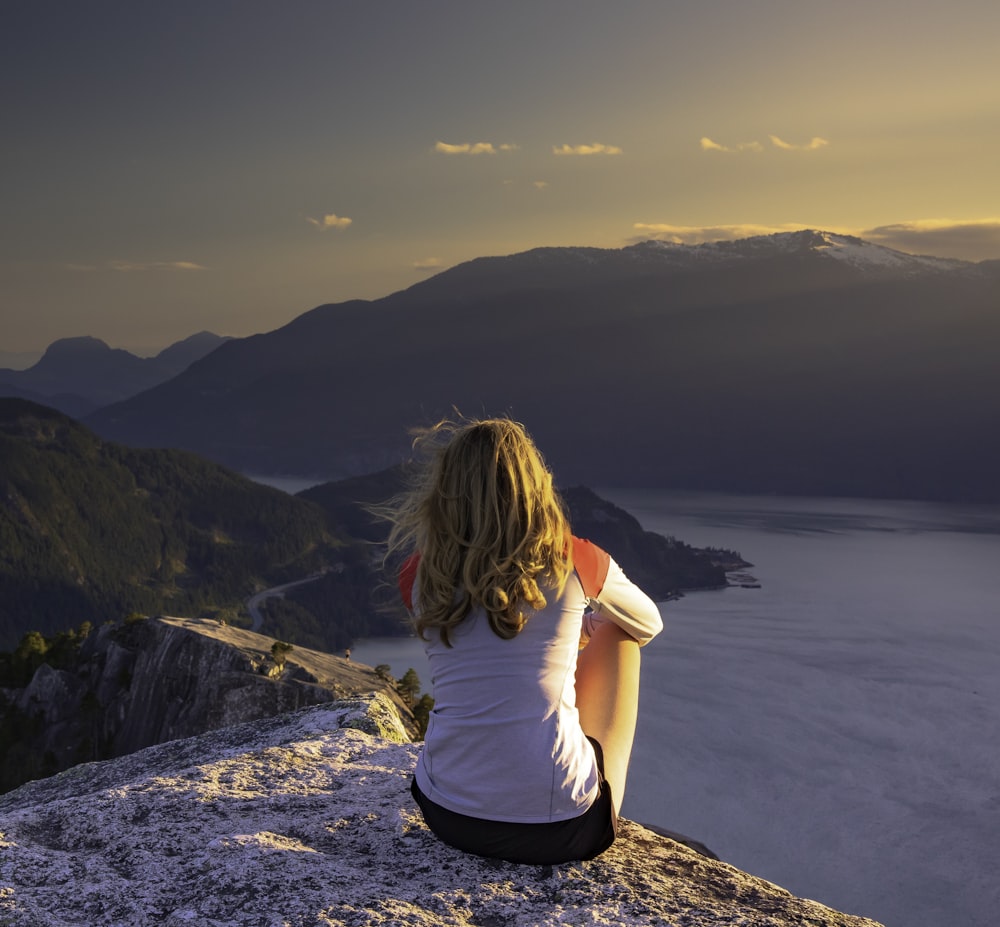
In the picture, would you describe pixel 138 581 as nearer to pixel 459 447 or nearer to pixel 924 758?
pixel 924 758

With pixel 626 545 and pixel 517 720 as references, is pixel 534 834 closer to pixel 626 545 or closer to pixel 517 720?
pixel 517 720

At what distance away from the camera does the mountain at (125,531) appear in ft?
468

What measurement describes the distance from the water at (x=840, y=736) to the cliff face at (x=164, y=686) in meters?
47.6

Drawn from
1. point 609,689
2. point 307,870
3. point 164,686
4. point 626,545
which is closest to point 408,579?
point 609,689

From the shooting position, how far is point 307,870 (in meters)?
3.50

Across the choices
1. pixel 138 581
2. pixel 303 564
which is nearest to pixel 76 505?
pixel 138 581

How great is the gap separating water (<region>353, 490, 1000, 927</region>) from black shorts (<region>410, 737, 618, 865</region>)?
64.3 m

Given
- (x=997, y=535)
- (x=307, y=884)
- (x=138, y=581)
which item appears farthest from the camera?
(x=997, y=535)

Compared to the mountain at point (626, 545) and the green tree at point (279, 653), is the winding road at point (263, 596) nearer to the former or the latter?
the mountain at point (626, 545)

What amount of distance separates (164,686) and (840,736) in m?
80.1

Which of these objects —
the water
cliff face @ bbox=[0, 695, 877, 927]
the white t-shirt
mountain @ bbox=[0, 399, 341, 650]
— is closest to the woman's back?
the white t-shirt

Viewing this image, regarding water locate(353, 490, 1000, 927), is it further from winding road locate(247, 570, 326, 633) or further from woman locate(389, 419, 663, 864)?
woman locate(389, 419, 663, 864)

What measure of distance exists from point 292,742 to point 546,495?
2799 mm

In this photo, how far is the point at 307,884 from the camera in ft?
11.1
